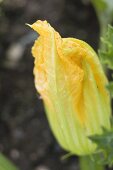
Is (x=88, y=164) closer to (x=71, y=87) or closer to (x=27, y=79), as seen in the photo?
(x=71, y=87)

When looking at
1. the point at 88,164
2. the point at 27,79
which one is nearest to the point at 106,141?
the point at 88,164

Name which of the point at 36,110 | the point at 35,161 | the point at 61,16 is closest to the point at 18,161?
the point at 35,161

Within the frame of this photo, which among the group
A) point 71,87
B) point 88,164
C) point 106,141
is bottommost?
point 88,164

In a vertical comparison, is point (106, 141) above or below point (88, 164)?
above

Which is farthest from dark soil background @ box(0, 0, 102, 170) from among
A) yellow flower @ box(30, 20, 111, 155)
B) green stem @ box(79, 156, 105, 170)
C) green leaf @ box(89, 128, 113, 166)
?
green leaf @ box(89, 128, 113, 166)

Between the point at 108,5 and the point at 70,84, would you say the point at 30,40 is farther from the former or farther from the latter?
the point at 70,84

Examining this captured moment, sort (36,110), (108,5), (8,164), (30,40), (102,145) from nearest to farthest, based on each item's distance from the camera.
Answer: (102,145), (8,164), (108,5), (36,110), (30,40)

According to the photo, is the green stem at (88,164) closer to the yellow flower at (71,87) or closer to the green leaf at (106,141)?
the yellow flower at (71,87)

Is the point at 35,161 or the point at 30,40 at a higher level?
the point at 30,40
